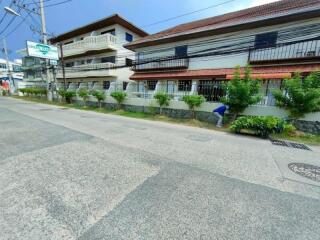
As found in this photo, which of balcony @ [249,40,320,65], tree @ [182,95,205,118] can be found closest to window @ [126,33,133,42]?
tree @ [182,95,205,118]

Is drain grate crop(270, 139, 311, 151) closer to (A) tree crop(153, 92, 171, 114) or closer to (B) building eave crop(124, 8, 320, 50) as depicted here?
(A) tree crop(153, 92, 171, 114)

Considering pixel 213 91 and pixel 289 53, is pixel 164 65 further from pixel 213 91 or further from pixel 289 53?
pixel 289 53

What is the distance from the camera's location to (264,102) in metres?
9.05

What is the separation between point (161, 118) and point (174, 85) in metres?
4.46

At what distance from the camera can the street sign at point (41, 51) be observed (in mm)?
16069

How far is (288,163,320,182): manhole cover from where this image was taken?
3717 mm

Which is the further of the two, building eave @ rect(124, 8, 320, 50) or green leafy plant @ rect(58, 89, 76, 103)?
green leafy plant @ rect(58, 89, 76, 103)

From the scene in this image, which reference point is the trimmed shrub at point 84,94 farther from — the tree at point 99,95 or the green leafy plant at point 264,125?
the green leafy plant at point 264,125

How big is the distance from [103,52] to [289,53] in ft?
59.2

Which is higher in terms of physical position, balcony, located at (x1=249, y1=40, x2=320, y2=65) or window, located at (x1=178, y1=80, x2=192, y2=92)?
balcony, located at (x1=249, y1=40, x2=320, y2=65)

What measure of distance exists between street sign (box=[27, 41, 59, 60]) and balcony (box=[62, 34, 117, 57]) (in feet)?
10.0

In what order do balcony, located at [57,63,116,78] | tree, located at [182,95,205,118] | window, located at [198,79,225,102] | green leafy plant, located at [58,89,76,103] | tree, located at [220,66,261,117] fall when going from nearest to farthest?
tree, located at [220,66,261,117], tree, located at [182,95,205,118], window, located at [198,79,225,102], balcony, located at [57,63,116,78], green leafy plant, located at [58,89,76,103]

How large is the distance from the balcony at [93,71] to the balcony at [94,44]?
1.74 metres

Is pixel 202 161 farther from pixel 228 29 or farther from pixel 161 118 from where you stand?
pixel 228 29
